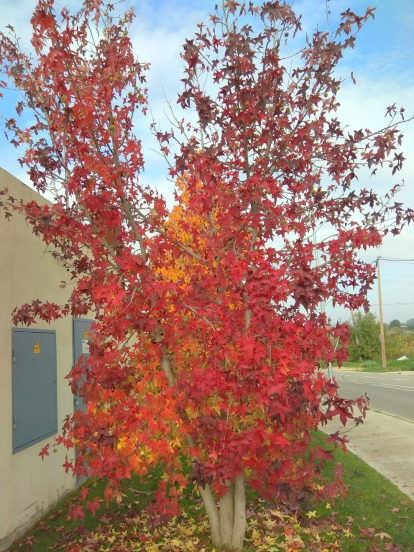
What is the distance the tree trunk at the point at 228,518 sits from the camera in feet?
15.1

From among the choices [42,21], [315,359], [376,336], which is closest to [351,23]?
[42,21]

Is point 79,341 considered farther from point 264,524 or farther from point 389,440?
point 389,440

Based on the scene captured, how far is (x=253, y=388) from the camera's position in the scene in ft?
12.1

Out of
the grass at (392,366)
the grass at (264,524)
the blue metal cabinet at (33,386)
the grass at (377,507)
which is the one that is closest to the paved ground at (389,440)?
the grass at (377,507)

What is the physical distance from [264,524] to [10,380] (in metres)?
2.99

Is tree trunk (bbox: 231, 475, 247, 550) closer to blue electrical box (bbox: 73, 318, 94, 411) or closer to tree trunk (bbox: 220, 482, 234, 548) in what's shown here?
tree trunk (bbox: 220, 482, 234, 548)

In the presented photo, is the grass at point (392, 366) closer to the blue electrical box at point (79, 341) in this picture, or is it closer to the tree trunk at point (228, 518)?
the blue electrical box at point (79, 341)

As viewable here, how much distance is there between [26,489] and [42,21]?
14.8 ft

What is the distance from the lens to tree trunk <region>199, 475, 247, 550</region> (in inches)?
181

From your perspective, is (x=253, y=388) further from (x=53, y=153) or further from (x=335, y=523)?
(x=53, y=153)

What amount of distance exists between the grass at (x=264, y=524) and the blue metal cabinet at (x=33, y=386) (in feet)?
3.10

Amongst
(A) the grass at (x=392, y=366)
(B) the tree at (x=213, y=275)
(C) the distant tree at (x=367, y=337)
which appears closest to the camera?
(B) the tree at (x=213, y=275)

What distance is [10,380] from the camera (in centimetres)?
507

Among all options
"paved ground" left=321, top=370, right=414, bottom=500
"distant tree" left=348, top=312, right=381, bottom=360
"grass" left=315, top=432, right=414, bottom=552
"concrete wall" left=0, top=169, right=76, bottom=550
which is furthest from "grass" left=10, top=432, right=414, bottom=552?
"distant tree" left=348, top=312, right=381, bottom=360
